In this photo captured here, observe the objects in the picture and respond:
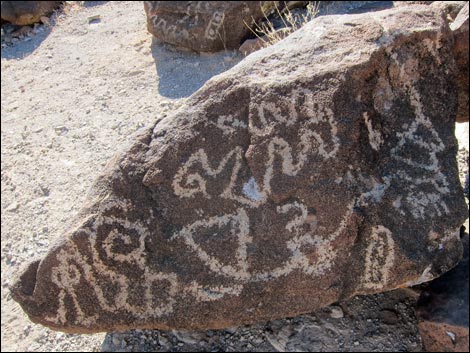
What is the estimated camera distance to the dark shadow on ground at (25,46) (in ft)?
20.7

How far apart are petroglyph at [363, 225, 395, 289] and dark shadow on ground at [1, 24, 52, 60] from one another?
5.22 meters

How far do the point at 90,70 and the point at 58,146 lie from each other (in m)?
1.29

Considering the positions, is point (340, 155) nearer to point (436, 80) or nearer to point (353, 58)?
point (353, 58)

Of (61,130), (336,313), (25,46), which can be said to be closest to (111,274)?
(336,313)

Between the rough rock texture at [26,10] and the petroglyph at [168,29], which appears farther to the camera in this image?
the rough rock texture at [26,10]

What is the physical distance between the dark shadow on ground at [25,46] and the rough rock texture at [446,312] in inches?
211

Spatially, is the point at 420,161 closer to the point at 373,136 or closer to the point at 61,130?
the point at 373,136

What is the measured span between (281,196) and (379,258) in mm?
432

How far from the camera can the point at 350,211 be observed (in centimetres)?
208

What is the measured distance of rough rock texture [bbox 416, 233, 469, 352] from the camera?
6.77 ft

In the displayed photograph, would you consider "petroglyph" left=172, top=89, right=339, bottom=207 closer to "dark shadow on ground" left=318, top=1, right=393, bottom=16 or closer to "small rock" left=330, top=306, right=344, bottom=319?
"small rock" left=330, top=306, right=344, bottom=319

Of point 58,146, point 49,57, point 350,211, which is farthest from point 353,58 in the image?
point 49,57

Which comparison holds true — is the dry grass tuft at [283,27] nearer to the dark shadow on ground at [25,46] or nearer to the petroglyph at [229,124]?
the petroglyph at [229,124]

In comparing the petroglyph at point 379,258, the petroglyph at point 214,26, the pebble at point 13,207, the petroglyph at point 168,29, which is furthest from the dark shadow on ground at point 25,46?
the petroglyph at point 379,258
